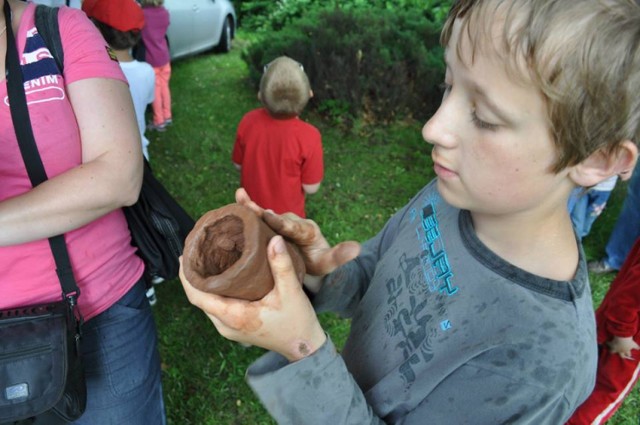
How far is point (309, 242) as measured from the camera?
1.28 metres

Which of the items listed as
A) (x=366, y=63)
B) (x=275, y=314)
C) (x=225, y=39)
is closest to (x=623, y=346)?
(x=275, y=314)

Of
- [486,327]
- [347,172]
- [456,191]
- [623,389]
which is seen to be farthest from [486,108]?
[347,172]

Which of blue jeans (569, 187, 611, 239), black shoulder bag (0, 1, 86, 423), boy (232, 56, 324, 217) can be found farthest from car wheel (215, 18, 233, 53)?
black shoulder bag (0, 1, 86, 423)

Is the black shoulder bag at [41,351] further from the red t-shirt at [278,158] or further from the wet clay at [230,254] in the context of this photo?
the red t-shirt at [278,158]

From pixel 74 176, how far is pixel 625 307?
7.89ft

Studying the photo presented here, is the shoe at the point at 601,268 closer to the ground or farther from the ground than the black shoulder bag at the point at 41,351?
closer to the ground

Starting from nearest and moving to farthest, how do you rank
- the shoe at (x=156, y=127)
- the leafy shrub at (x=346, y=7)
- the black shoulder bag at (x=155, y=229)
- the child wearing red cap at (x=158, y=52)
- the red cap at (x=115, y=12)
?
1. the black shoulder bag at (x=155, y=229)
2. the red cap at (x=115, y=12)
3. the child wearing red cap at (x=158, y=52)
4. the shoe at (x=156, y=127)
5. the leafy shrub at (x=346, y=7)

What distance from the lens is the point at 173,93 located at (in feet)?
26.6

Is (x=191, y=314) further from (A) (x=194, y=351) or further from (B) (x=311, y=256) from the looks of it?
(B) (x=311, y=256)

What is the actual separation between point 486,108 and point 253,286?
0.60 metres

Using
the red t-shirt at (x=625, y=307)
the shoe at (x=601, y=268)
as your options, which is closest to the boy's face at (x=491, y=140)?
the red t-shirt at (x=625, y=307)

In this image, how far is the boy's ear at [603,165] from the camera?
1.00 meters

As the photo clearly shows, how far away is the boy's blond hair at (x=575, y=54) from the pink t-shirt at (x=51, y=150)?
120 centimetres

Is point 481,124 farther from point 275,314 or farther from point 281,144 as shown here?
point 281,144
